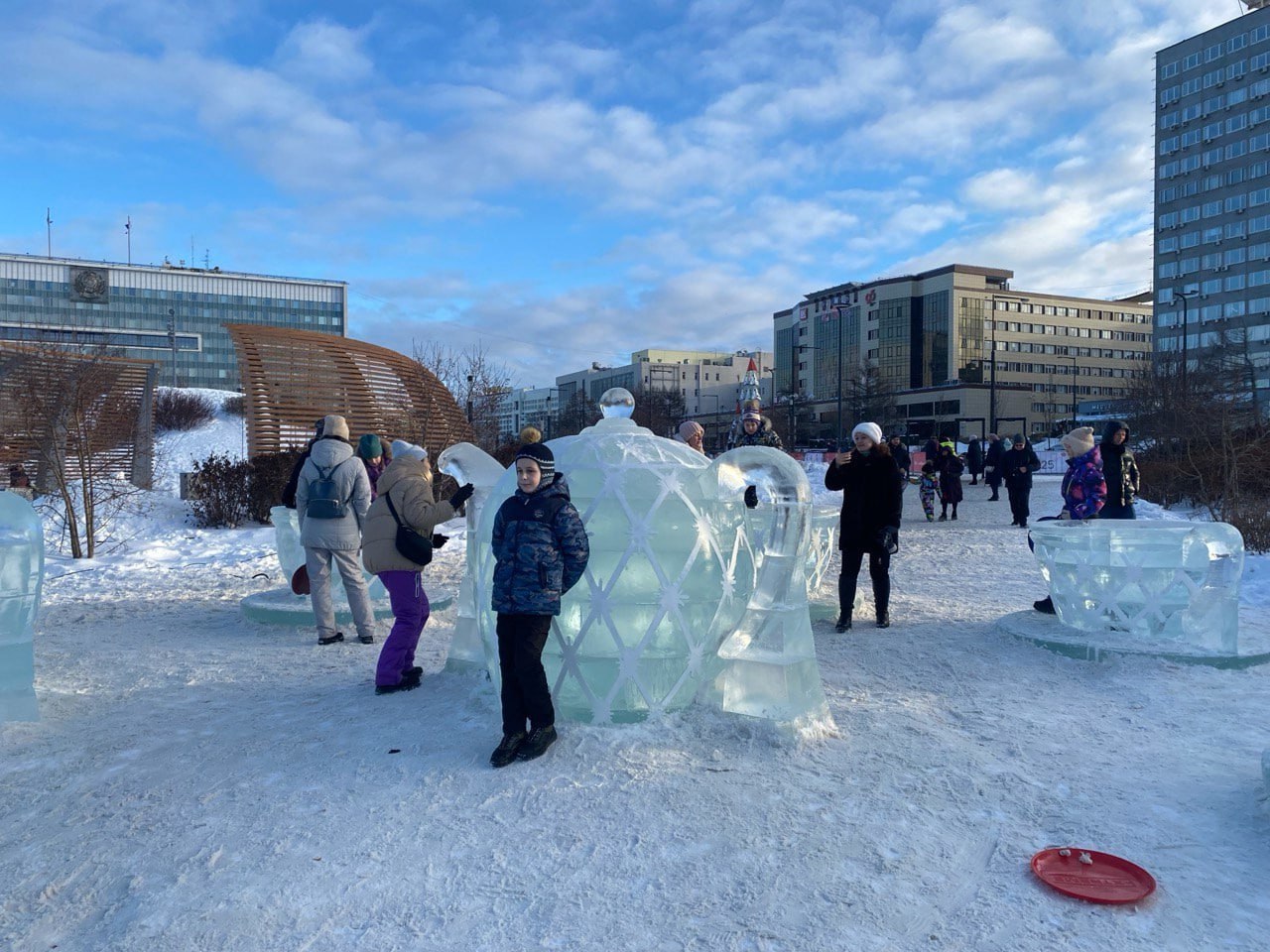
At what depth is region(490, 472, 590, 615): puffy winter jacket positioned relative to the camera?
4008mm

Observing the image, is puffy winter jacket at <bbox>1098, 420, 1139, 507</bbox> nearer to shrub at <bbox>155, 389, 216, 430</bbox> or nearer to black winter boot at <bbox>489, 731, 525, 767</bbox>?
black winter boot at <bbox>489, 731, 525, 767</bbox>

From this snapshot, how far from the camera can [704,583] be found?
14.6ft

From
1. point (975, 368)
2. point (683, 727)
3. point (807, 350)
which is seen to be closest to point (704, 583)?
point (683, 727)

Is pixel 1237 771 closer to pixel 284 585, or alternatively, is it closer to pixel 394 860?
pixel 394 860

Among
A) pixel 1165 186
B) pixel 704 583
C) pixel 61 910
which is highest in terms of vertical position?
pixel 1165 186

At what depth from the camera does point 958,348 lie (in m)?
77.8

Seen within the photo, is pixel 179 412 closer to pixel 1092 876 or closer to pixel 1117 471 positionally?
pixel 1117 471

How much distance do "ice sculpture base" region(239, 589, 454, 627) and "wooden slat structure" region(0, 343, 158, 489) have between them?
617cm

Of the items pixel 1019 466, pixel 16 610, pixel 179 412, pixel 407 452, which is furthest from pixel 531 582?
pixel 179 412

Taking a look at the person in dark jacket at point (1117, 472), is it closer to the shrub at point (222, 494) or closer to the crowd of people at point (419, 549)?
the crowd of people at point (419, 549)

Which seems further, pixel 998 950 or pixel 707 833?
pixel 707 833

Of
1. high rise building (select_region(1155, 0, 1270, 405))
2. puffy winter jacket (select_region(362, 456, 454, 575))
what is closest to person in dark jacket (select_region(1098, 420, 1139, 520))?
puffy winter jacket (select_region(362, 456, 454, 575))

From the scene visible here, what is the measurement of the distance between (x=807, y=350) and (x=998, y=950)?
92.8 metres

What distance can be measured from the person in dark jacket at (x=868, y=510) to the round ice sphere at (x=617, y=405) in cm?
204
